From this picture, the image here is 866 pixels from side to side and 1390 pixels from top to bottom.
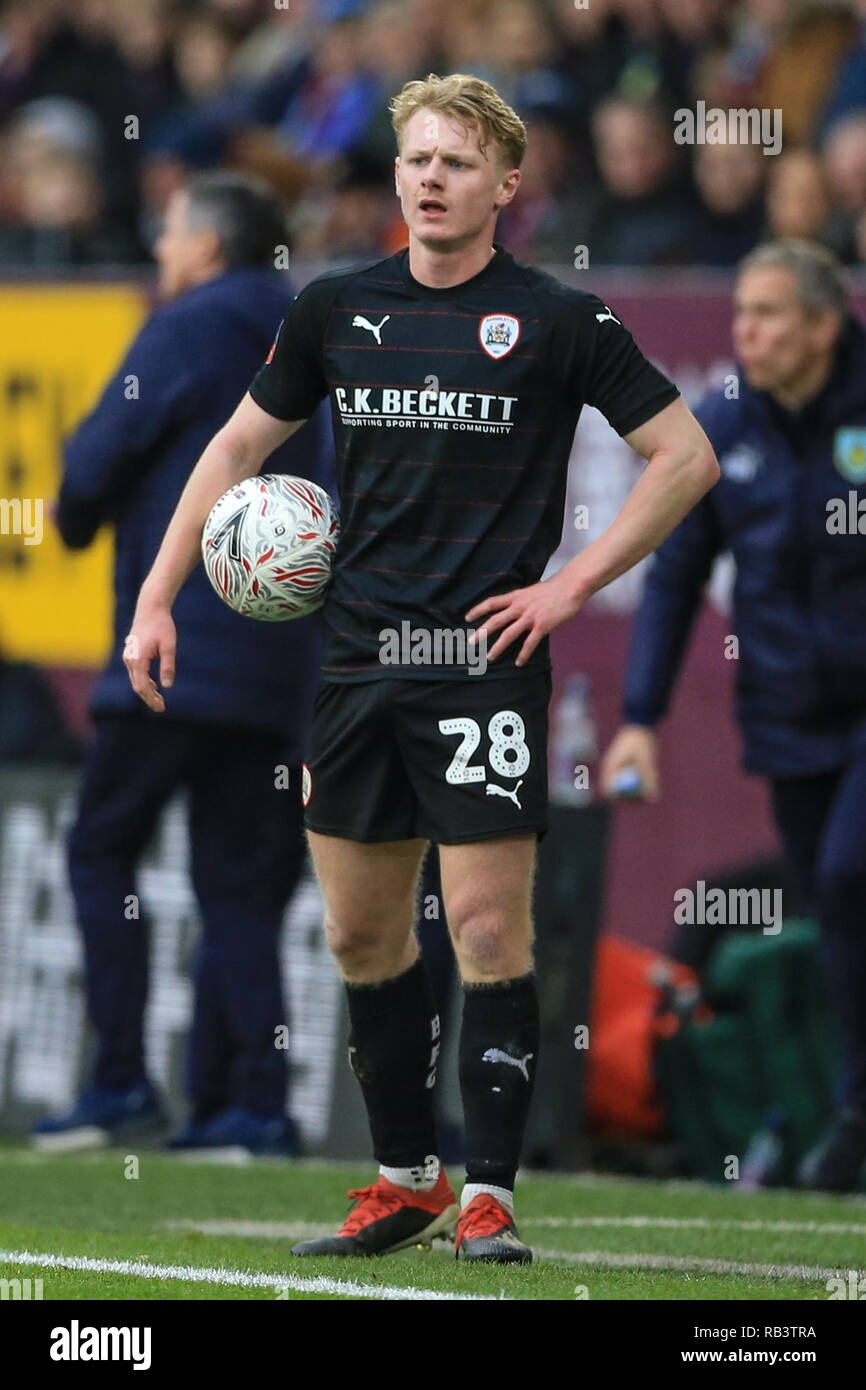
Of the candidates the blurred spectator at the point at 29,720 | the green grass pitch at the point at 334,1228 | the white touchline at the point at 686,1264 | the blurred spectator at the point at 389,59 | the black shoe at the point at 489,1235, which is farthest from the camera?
the blurred spectator at the point at 389,59

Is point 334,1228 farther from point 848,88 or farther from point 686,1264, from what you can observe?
point 848,88

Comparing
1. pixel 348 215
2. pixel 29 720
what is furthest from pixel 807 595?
pixel 348 215

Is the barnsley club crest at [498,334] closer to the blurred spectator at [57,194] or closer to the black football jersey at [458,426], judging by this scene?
the black football jersey at [458,426]

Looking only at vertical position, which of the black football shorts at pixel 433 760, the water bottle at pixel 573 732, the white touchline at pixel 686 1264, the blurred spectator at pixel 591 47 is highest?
the blurred spectator at pixel 591 47

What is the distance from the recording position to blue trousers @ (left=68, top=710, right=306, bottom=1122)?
24.3 feet

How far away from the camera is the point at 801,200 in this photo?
969 cm

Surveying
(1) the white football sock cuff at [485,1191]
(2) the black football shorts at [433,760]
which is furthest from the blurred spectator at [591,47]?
(1) the white football sock cuff at [485,1191]

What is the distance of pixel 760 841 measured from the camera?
9.21 m

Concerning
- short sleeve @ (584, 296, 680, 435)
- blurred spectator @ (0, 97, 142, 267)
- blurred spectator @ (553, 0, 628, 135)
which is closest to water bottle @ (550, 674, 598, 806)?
blurred spectator @ (0, 97, 142, 267)

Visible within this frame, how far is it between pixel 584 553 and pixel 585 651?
193 inches

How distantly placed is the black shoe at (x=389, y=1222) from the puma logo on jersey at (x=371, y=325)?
66.2 inches

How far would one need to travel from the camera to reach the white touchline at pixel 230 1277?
13.4 ft
